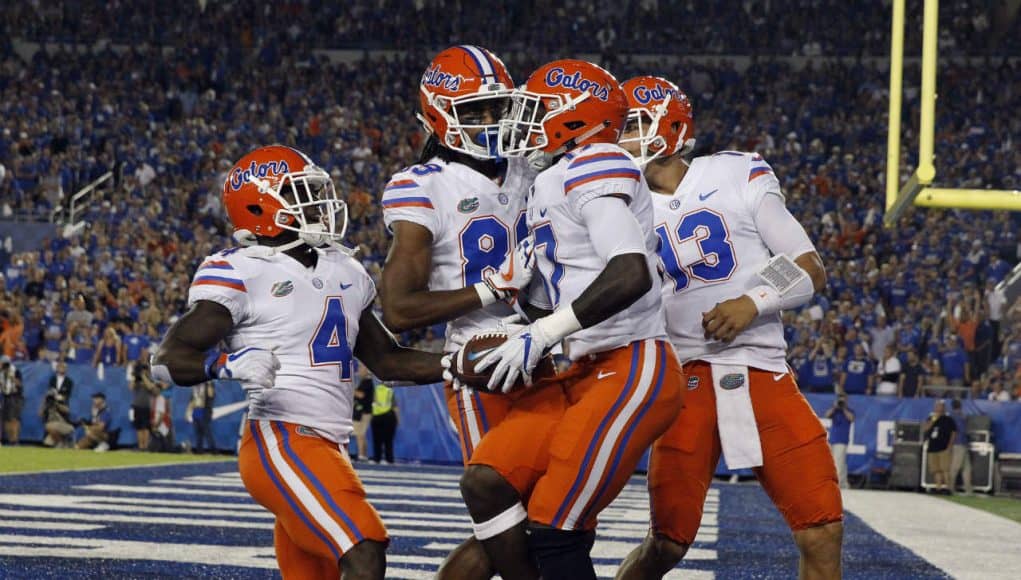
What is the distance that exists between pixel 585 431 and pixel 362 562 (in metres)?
0.64

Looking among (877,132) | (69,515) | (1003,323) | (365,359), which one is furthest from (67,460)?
(877,132)

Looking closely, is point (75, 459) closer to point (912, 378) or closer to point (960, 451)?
point (912, 378)

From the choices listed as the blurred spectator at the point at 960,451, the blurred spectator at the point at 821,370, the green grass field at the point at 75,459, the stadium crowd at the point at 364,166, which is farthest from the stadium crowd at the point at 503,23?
the green grass field at the point at 75,459

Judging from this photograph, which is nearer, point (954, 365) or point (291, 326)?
point (291, 326)

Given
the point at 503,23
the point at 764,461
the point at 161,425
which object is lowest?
the point at 161,425

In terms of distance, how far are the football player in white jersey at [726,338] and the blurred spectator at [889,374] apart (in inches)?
439

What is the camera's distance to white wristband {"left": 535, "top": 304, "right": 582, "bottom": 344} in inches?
135

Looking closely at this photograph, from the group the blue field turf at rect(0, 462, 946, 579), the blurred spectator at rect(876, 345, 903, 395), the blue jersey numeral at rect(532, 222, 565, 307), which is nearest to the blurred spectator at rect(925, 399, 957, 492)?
the blurred spectator at rect(876, 345, 903, 395)

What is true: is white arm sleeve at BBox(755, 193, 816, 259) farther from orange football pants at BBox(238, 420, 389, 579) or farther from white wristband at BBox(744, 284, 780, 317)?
orange football pants at BBox(238, 420, 389, 579)

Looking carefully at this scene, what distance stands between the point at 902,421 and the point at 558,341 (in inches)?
465

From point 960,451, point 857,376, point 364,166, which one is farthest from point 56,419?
point 960,451

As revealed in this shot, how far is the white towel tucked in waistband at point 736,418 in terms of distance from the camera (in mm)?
4137

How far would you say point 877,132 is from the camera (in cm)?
2120

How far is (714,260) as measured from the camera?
4.24 metres
